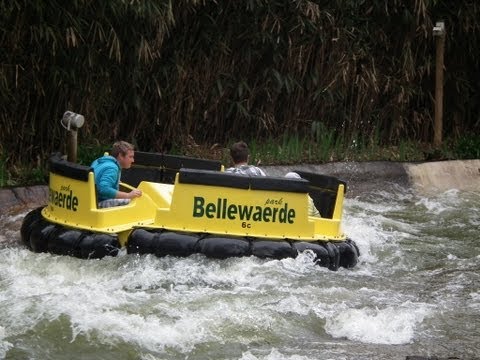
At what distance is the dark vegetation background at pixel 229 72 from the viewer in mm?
9328

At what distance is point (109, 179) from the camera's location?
7.45 m

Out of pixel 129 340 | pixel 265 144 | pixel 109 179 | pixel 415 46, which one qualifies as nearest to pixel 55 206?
pixel 109 179

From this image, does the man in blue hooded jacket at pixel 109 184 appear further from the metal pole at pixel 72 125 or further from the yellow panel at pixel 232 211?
the metal pole at pixel 72 125

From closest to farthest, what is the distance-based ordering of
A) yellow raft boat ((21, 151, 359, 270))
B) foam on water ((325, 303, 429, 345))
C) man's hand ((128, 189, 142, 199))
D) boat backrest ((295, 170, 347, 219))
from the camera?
foam on water ((325, 303, 429, 345)) < yellow raft boat ((21, 151, 359, 270)) < man's hand ((128, 189, 142, 199)) < boat backrest ((295, 170, 347, 219))

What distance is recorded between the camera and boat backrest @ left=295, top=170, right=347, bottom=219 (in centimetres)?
777

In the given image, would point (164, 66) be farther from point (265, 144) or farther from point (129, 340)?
point (129, 340)

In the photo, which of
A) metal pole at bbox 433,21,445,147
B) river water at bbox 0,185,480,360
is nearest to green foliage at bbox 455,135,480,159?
metal pole at bbox 433,21,445,147

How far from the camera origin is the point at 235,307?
6.28 metres

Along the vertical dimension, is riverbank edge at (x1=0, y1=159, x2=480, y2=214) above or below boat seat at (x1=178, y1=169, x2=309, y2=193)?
below

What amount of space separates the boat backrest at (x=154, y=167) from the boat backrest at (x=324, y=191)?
36.6 inches

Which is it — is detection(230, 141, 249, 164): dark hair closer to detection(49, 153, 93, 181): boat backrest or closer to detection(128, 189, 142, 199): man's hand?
detection(128, 189, 142, 199): man's hand

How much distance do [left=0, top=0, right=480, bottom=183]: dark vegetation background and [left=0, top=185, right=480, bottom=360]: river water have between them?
1.97m

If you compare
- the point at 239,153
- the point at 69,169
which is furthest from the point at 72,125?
the point at 239,153

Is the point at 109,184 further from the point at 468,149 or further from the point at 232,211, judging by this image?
the point at 468,149
